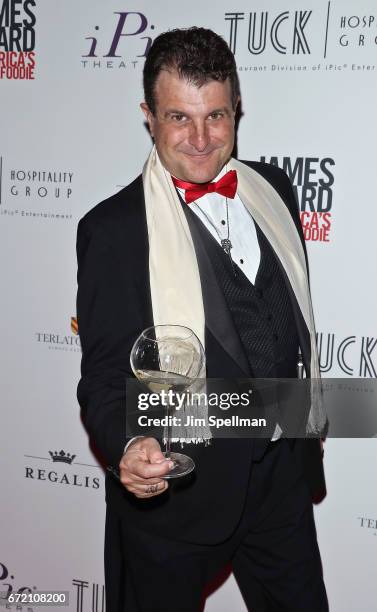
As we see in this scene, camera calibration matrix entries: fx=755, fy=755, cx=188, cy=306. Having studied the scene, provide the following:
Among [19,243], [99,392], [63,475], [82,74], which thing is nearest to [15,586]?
[63,475]

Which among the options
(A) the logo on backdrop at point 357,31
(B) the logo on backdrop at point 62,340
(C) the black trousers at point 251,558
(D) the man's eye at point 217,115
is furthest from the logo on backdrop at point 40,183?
(C) the black trousers at point 251,558

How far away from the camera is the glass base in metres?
1.79

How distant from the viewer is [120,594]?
2.21 metres

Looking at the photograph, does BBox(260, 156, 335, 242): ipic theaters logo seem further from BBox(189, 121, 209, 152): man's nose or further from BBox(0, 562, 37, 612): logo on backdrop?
BBox(0, 562, 37, 612): logo on backdrop

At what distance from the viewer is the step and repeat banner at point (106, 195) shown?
2.57 m

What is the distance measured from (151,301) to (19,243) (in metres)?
1.18

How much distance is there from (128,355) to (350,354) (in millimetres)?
1044

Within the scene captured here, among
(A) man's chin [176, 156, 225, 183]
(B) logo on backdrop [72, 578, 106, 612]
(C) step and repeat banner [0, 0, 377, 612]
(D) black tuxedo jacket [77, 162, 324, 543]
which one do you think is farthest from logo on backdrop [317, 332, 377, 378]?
(B) logo on backdrop [72, 578, 106, 612]

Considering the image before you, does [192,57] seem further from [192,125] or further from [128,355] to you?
[128,355]

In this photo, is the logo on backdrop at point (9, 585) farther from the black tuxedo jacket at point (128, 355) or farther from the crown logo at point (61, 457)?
the black tuxedo jacket at point (128, 355)

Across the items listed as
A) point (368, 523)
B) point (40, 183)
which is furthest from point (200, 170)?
point (368, 523)

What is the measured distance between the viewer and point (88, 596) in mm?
3219

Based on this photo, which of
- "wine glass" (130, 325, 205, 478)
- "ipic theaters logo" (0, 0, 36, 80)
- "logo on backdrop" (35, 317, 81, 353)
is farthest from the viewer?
"logo on backdrop" (35, 317, 81, 353)

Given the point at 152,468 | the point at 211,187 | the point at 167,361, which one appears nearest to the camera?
Answer: the point at 152,468
